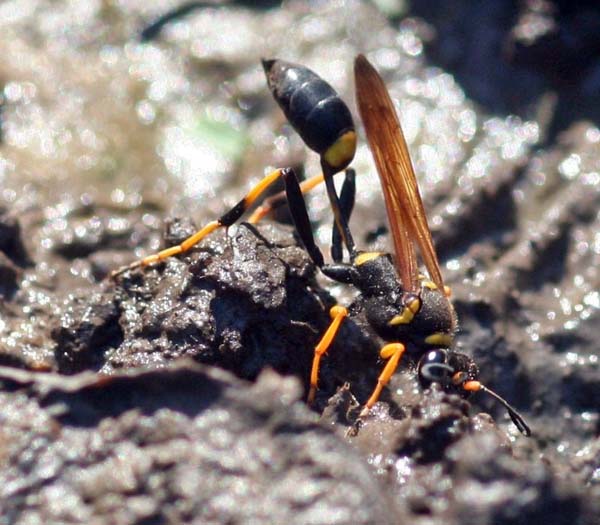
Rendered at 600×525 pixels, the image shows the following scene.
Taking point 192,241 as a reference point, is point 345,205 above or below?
above

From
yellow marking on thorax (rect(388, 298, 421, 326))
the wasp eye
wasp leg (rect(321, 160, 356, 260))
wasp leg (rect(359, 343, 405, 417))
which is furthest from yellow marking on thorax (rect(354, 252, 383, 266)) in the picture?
the wasp eye

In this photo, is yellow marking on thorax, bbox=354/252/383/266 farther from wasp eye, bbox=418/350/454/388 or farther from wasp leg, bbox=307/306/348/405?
wasp eye, bbox=418/350/454/388

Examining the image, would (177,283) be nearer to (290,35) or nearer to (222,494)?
(222,494)

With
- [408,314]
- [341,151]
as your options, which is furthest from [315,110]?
[408,314]

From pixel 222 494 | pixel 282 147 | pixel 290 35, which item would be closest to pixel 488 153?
pixel 282 147

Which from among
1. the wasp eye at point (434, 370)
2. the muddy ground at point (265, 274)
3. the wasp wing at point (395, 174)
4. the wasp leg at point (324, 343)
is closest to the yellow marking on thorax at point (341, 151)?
the wasp wing at point (395, 174)

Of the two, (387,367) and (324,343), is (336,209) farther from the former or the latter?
(387,367)

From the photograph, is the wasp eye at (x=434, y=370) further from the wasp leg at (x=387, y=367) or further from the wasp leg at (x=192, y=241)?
the wasp leg at (x=192, y=241)
